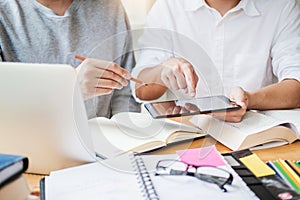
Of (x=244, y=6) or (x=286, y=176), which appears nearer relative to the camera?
(x=286, y=176)

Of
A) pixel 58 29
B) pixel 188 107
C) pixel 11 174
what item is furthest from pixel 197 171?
pixel 58 29

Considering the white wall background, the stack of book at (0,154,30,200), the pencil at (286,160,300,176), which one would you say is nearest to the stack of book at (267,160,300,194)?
the pencil at (286,160,300,176)

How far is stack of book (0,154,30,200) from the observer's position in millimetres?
469

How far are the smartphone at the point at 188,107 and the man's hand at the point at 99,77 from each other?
8 cm

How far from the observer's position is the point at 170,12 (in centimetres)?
132

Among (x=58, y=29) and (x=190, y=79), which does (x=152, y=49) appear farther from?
(x=58, y=29)

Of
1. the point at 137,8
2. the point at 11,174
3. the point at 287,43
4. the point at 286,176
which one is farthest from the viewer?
the point at 137,8

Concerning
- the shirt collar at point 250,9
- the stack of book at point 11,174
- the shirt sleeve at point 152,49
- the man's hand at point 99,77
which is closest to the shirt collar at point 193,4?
the shirt collar at point 250,9

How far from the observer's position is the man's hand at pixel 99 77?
678mm

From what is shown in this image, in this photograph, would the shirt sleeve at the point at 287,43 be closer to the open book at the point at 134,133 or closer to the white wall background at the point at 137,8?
the open book at the point at 134,133

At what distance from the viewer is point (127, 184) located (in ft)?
2.03

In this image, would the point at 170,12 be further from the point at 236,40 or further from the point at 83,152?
the point at 83,152

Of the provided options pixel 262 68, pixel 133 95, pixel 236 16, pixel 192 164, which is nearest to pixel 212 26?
pixel 236 16

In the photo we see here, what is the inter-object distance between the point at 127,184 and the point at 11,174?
200mm
